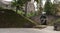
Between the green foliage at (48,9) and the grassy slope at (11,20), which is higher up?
the green foliage at (48,9)

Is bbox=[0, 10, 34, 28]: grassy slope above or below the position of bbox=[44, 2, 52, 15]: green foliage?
below

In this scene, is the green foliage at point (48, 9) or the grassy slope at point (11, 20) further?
the green foliage at point (48, 9)

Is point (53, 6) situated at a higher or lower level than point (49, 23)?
higher

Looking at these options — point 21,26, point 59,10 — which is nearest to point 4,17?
point 21,26

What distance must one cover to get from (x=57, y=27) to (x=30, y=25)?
4.72 meters

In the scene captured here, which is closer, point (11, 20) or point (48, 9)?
point (11, 20)

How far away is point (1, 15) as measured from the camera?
75.9 ft

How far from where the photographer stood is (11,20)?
23078mm

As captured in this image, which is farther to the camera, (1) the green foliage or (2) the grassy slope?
(1) the green foliage

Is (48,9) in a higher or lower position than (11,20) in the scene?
higher

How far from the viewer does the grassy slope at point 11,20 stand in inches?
894

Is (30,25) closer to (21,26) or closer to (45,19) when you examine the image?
(21,26)

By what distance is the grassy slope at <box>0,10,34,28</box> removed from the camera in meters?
22.7

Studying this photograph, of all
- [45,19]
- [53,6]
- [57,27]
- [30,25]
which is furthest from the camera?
[53,6]
